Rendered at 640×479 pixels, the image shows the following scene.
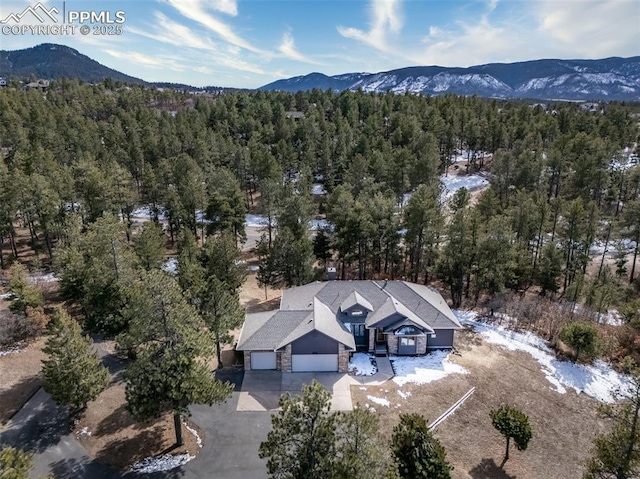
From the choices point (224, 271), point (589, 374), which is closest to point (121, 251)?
point (224, 271)

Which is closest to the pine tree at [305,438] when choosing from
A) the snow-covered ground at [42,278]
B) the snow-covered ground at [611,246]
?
the snow-covered ground at [42,278]

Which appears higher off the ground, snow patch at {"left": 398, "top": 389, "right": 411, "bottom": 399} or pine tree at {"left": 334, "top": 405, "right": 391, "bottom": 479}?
pine tree at {"left": 334, "top": 405, "right": 391, "bottom": 479}

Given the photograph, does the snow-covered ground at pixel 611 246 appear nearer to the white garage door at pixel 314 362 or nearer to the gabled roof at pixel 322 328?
the gabled roof at pixel 322 328

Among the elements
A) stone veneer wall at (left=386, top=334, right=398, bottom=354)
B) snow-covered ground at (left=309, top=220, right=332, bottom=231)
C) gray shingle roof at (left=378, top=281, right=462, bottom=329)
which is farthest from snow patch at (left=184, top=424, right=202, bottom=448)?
snow-covered ground at (left=309, top=220, right=332, bottom=231)

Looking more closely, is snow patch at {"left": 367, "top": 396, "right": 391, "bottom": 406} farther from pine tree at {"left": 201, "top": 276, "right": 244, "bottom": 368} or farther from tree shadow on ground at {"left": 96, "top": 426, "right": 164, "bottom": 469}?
tree shadow on ground at {"left": 96, "top": 426, "right": 164, "bottom": 469}

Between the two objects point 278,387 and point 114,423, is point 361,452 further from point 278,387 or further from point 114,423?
point 114,423

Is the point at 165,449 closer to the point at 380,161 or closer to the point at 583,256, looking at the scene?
the point at 583,256

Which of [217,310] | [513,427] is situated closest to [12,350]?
[217,310]
